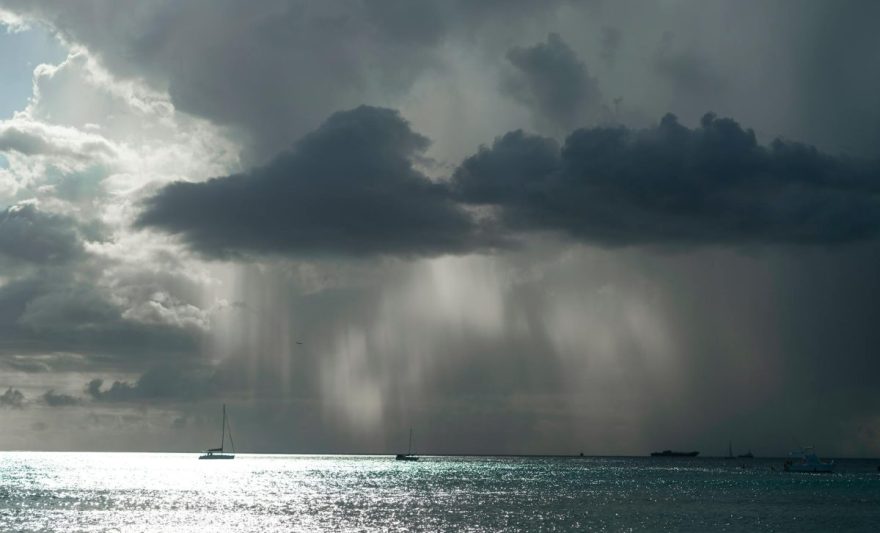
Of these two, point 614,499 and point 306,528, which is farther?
point 614,499

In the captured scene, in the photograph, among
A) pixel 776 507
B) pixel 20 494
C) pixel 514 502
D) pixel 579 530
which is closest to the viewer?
pixel 579 530

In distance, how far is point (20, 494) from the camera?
617ft

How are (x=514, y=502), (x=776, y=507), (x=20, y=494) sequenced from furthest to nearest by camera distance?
(x=20, y=494)
(x=514, y=502)
(x=776, y=507)

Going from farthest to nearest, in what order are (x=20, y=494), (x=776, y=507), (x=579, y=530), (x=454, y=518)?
(x=20, y=494)
(x=776, y=507)
(x=454, y=518)
(x=579, y=530)

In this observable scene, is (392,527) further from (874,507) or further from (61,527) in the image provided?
(874,507)

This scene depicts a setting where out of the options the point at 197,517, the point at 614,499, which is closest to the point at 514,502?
the point at 614,499

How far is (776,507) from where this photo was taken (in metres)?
156

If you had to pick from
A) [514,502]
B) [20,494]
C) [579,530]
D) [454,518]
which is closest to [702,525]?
[579,530]

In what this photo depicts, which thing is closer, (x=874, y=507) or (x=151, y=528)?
(x=151, y=528)

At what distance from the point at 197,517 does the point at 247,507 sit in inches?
893

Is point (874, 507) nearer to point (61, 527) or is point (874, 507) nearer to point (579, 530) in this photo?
point (579, 530)

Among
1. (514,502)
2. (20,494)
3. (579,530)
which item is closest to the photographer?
(579,530)

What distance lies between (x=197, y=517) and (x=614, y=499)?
78681mm

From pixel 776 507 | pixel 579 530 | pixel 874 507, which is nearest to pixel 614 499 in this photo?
pixel 776 507
